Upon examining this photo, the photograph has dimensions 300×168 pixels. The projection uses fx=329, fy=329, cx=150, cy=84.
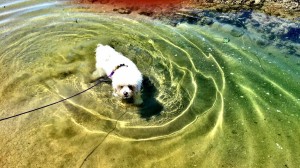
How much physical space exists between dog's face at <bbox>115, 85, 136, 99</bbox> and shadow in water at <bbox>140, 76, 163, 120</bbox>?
389mm

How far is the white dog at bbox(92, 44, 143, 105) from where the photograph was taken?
5.77 meters

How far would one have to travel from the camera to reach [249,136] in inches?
218

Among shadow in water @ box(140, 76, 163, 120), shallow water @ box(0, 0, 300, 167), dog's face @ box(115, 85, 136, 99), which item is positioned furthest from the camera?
shadow in water @ box(140, 76, 163, 120)

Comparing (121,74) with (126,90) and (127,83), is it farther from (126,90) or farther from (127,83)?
(126,90)

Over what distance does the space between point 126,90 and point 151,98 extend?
675 mm

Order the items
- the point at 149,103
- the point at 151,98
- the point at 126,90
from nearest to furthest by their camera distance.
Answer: the point at 126,90 → the point at 149,103 → the point at 151,98

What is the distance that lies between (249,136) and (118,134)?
2.20m

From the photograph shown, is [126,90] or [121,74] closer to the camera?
[126,90]

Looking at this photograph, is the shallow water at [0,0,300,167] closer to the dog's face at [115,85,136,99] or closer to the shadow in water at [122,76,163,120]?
the shadow in water at [122,76,163,120]

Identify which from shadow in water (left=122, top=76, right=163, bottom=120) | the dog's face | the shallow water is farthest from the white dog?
the shallow water

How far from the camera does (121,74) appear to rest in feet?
19.3

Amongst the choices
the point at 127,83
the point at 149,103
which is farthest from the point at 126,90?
the point at 149,103

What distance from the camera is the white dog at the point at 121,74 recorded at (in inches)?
227

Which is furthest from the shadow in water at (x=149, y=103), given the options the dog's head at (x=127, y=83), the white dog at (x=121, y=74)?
the dog's head at (x=127, y=83)
